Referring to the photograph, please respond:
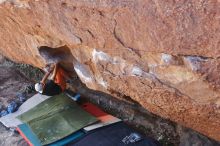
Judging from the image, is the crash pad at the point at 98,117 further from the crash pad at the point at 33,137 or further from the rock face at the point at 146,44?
the rock face at the point at 146,44

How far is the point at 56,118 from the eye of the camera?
9.94ft

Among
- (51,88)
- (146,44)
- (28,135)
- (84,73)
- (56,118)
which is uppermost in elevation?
(146,44)

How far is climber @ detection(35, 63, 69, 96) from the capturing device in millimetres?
2850

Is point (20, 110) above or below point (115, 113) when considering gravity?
below

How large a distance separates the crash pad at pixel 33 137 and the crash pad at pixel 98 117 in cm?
10

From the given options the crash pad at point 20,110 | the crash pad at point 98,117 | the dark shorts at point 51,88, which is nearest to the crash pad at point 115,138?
the crash pad at point 98,117

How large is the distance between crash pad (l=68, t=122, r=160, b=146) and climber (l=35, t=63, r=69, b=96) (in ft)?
1.55

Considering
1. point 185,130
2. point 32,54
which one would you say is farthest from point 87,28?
point 185,130

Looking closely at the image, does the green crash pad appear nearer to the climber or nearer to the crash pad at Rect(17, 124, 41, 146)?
the crash pad at Rect(17, 124, 41, 146)

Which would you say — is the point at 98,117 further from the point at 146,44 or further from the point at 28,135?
the point at 146,44

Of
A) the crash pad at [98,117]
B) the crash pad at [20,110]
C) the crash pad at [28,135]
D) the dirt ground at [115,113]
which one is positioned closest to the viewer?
the dirt ground at [115,113]

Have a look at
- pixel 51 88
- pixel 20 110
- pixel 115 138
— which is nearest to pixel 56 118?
pixel 51 88

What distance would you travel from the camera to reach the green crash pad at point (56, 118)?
284cm

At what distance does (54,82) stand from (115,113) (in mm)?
574
